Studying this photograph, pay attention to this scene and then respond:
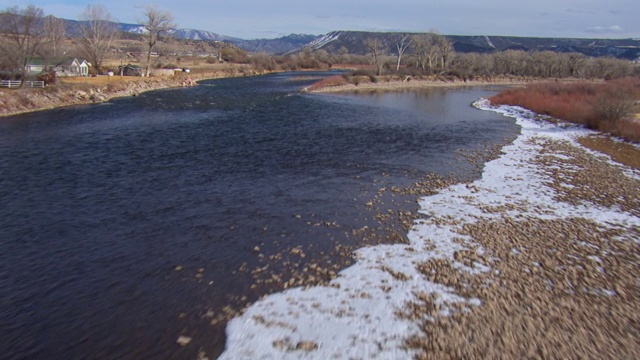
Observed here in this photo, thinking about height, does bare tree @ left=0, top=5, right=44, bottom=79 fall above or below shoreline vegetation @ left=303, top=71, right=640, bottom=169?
above

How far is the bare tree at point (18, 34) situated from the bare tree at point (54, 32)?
16.9m

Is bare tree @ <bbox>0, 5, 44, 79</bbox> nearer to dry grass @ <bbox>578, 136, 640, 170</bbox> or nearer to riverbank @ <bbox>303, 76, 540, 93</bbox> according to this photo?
riverbank @ <bbox>303, 76, 540, 93</bbox>

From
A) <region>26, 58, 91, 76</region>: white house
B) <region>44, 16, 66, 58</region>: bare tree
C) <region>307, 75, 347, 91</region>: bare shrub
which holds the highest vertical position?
<region>44, 16, 66, 58</region>: bare tree

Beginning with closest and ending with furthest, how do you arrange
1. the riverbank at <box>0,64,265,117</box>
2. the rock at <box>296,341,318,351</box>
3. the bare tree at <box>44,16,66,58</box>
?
the rock at <box>296,341,318,351</box> < the riverbank at <box>0,64,265,117</box> < the bare tree at <box>44,16,66,58</box>

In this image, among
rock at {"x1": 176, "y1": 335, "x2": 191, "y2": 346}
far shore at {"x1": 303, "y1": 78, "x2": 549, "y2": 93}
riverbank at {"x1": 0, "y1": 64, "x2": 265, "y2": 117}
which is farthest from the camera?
far shore at {"x1": 303, "y1": 78, "x2": 549, "y2": 93}

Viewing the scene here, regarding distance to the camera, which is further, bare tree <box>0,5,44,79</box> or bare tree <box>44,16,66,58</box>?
bare tree <box>44,16,66,58</box>

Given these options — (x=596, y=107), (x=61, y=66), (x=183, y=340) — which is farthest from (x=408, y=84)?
(x=183, y=340)

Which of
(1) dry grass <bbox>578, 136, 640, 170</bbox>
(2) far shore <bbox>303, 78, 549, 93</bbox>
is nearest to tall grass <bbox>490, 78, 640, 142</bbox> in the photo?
(1) dry grass <bbox>578, 136, 640, 170</bbox>

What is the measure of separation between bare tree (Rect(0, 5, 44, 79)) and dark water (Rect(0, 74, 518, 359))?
48.5ft

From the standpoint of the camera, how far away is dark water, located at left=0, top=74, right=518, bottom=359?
8.37 m

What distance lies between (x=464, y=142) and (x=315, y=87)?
3843 cm

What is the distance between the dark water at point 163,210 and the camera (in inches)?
329

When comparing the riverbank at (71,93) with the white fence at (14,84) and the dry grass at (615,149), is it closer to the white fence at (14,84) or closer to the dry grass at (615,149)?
the white fence at (14,84)

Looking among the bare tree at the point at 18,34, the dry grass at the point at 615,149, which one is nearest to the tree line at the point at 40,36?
the bare tree at the point at 18,34
